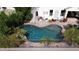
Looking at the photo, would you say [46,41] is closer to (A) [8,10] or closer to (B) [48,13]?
(B) [48,13]

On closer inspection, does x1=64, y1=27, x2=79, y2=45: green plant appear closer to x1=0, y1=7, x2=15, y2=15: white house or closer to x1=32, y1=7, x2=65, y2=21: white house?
x1=32, y1=7, x2=65, y2=21: white house

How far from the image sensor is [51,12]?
1413 millimetres

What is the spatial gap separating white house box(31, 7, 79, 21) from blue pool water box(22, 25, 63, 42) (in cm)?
7

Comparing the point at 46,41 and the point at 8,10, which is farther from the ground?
the point at 8,10

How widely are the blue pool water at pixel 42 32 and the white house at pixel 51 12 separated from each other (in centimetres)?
7

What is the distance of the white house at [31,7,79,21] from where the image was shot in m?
1.40

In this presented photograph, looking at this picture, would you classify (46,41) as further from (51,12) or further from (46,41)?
(51,12)

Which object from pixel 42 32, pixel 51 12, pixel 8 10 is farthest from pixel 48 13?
pixel 8 10

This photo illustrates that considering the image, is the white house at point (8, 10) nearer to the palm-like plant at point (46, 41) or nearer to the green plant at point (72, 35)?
the palm-like plant at point (46, 41)

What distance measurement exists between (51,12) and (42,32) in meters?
0.16

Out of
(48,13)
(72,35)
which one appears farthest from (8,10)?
(72,35)

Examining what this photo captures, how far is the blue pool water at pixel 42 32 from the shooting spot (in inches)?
56.4

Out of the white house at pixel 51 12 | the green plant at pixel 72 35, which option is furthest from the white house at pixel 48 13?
the green plant at pixel 72 35
